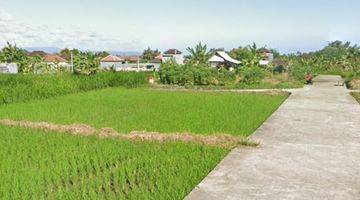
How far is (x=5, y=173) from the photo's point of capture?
6828 mm

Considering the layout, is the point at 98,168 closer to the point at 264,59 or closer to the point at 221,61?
the point at 221,61

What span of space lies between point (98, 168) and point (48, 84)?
54.7 feet

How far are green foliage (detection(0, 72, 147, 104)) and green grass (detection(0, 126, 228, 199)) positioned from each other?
10.6 m

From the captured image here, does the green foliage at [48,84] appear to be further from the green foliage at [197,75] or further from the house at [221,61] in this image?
the house at [221,61]

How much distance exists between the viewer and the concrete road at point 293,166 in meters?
5.79

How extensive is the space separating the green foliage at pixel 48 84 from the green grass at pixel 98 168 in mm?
10593

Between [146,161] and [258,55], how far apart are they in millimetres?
35846

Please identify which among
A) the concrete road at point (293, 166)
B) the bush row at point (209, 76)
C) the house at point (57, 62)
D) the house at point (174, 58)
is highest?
the house at point (174, 58)

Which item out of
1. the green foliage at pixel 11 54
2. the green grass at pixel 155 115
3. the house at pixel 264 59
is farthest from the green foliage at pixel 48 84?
the green foliage at pixel 11 54

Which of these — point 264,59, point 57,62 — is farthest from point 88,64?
point 264,59

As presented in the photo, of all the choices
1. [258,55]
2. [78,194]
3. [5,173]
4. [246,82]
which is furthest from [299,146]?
[258,55]

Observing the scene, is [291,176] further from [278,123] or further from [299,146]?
[278,123]

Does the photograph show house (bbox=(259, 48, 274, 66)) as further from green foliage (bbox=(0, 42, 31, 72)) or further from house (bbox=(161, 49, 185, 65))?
green foliage (bbox=(0, 42, 31, 72))

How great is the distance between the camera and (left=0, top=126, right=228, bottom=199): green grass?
19.3 feet
